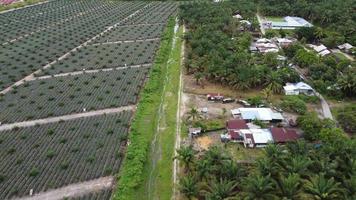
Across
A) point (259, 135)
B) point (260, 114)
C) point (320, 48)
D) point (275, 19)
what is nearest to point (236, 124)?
point (259, 135)

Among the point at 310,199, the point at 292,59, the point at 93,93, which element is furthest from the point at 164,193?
the point at 292,59

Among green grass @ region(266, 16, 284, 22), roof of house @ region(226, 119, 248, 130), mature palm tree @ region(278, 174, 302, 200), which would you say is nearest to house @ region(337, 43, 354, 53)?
green grass @ region(266, 16, 284, 22)

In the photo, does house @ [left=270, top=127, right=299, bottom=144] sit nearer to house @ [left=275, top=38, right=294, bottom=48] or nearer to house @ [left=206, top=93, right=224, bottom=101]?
house @ [left=206, top=93, right=224, bottom=101]

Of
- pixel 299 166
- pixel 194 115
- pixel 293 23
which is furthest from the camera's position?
pixel 293 23

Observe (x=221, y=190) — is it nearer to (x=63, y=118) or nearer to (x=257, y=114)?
(x=257, y=114)

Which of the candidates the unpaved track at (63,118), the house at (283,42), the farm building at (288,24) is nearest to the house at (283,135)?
the unpaved track at (63,118)

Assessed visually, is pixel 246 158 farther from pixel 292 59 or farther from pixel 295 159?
pixel 292 59

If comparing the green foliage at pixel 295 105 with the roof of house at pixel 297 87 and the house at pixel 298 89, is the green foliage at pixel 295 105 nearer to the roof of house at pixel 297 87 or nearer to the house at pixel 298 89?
the house at pixel 298 89
